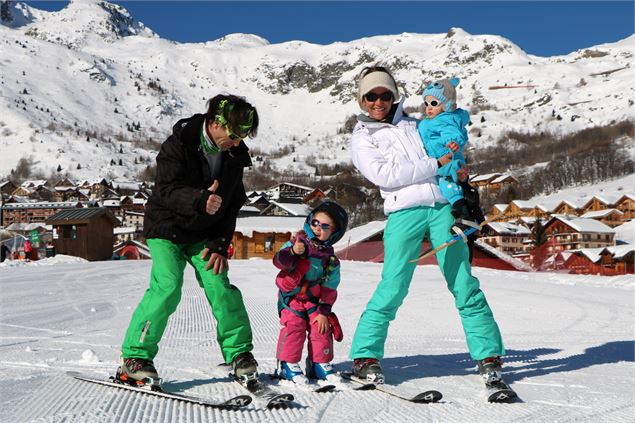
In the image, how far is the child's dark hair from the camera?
2680 millimetres

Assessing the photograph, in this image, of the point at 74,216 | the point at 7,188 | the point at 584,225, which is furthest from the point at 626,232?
the point at 7,188

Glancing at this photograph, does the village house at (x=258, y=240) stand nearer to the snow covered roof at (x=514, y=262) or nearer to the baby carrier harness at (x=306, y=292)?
the snow covered roof at (x=514, y=262)

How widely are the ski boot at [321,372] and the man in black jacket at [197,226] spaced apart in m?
0.33

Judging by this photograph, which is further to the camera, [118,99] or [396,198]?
[118,99]

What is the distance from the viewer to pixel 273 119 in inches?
7584

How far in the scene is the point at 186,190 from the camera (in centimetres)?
267

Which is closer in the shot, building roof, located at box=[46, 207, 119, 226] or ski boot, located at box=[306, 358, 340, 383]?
ski boot, located at box=[306, 358, 340, 383]

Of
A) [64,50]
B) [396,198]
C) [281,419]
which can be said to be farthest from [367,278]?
[64,50]

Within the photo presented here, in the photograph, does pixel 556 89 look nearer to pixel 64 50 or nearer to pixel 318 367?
pixel 64 50

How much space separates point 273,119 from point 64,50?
67.3 meters

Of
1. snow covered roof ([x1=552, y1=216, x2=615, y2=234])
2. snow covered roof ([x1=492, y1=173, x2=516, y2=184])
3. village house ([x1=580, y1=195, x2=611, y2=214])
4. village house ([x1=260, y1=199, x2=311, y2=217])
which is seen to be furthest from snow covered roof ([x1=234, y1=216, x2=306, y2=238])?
snow covered roof ([x1=492, y1=173, x2=516, y2=184])

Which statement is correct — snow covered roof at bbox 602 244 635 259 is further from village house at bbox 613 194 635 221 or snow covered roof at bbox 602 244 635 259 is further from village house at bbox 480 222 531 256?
village house at bbox 613 194 635 221

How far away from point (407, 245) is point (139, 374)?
4.33 feet

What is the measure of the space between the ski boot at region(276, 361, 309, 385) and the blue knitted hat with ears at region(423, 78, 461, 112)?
1418 mm
